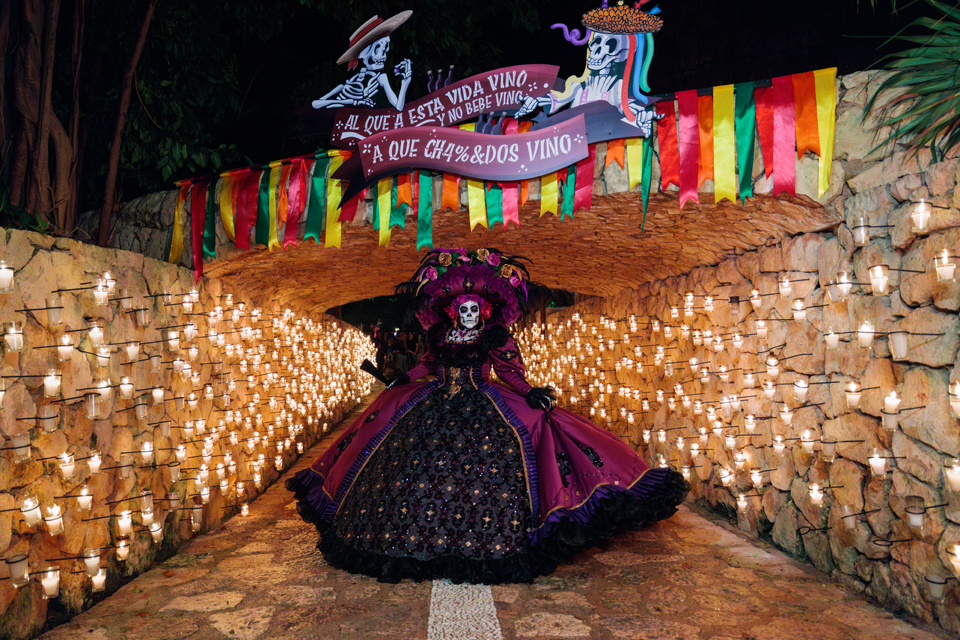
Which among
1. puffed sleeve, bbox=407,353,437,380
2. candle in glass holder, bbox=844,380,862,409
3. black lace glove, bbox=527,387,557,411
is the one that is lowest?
black lace glove, bbox=527,387,557,411

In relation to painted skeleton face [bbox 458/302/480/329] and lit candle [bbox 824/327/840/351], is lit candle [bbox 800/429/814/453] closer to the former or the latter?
lit candle [bbox 824/327/840/351]

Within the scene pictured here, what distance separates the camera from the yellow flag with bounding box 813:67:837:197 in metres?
3.10

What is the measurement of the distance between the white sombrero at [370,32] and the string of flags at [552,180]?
75 cm

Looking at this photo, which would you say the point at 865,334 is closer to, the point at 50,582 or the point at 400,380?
the point at 400,380

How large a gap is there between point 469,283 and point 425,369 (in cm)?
73

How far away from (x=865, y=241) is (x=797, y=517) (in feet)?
5.49

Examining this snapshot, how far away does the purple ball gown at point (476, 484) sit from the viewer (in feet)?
10.7

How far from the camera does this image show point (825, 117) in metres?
3.14

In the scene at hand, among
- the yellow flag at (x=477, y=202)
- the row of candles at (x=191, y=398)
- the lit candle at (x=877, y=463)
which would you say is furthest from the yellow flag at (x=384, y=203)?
the lit candle at (x=877, y=463)

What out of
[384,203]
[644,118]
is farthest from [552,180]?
[384,203]

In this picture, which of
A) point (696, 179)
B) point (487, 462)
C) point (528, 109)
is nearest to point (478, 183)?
point (528, 109)

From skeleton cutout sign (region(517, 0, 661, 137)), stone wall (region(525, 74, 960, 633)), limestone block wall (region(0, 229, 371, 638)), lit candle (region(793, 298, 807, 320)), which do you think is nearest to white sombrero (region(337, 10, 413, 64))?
skeleton cutout sign (region(517, 0, 661, 137))
